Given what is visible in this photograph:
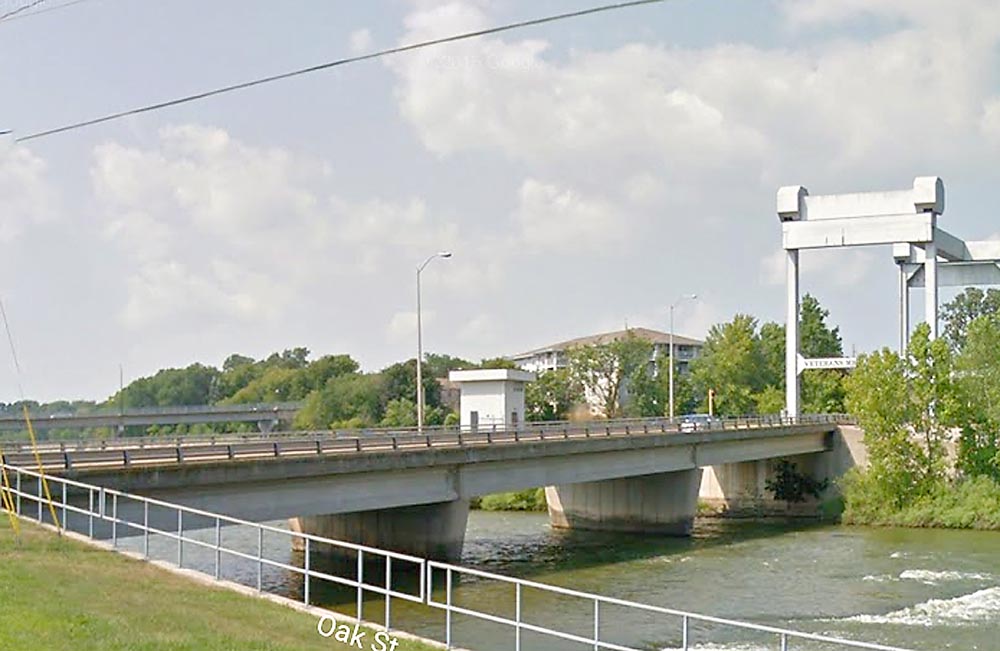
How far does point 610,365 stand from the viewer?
12244cm

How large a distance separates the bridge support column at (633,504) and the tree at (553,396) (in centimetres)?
5197

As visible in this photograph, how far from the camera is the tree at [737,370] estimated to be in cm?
10931

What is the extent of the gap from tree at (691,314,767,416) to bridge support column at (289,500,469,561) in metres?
64.5

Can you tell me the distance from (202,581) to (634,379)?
329ft

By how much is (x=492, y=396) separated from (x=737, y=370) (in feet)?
157

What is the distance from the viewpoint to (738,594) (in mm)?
40250

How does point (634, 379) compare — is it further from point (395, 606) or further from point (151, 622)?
point (151, 622)

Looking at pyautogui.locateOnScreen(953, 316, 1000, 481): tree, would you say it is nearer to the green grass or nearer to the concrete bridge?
the concrete bridge

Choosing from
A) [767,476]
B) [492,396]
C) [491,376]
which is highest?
[491,376]

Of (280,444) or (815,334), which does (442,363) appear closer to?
(815,334)

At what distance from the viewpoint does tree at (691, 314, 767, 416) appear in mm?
109312

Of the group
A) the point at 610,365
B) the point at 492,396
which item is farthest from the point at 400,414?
the point at 492,396

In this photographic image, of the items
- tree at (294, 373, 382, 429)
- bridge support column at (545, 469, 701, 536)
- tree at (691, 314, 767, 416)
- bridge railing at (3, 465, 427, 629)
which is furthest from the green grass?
tree at (294, 373, 382, 429)

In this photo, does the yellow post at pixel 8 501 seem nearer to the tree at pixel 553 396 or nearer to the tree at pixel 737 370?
the tree at pixel 737 370
